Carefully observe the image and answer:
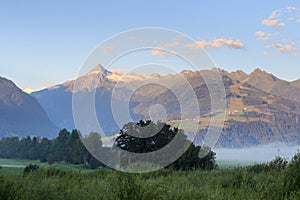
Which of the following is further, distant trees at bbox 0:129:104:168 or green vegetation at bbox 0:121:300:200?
distant trees at bbox 0:129:104:168

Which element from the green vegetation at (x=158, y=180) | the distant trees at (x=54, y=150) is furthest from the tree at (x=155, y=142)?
the distant trees at (x=54, y=150)

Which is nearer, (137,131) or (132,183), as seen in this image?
(132,183)

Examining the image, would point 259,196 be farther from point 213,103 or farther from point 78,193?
point 213,103

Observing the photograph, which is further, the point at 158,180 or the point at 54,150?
the point at 54,150

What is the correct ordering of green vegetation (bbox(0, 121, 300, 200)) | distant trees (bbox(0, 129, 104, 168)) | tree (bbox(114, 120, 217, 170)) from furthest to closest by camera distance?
distant trees (bbox(0, 129, 104, 168)) < tree (bbox(114, 120, 217, 170)) < green vegetation (bbox(0, 121, 300, 200))

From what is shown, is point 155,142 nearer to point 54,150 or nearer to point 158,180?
point 158,180

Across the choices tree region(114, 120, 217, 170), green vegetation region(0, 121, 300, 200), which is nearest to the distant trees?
tree region(114, 120, 217, 170)

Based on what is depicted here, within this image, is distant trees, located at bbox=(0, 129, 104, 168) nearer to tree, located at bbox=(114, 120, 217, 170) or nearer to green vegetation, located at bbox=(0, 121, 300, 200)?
tree, located at bbox=(114, 120, 217, 170)

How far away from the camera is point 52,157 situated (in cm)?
9525

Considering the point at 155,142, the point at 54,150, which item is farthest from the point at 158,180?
the point at 54,150

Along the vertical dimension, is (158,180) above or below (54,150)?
below

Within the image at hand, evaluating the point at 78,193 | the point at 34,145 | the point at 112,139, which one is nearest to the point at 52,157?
the point at 34,145

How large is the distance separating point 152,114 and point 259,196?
12165 mm

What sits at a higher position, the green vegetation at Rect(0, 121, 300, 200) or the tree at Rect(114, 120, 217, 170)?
the tree at Rect(114, 120, 217, 170)
